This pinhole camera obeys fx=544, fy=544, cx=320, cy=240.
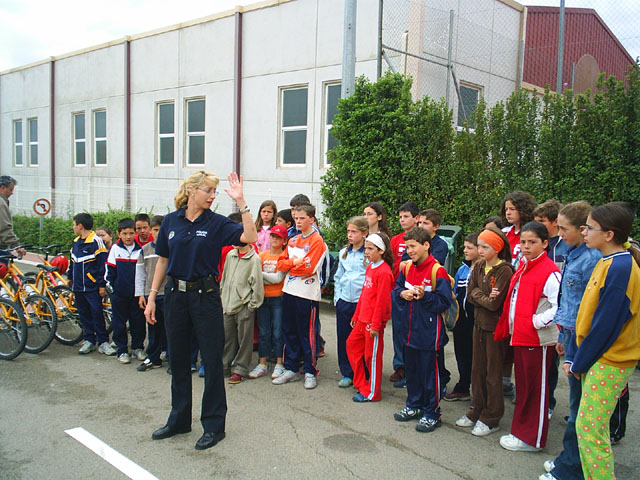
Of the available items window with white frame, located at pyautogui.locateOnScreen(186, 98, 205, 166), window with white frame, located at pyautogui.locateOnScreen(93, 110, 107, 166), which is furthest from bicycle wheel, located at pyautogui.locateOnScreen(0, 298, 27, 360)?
window with white frame, located at pyautogui.locateOnScreen(93, 110, 107, 166)

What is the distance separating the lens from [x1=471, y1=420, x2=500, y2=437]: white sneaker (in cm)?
455

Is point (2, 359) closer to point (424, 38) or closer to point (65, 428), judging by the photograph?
point (65, 428)

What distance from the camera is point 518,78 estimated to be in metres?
13.5

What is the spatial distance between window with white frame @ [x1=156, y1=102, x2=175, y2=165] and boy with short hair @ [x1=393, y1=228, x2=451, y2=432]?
44.2 feet

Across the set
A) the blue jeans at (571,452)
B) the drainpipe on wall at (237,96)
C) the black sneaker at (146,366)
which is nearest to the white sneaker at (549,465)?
the blue jeans at (571,452)

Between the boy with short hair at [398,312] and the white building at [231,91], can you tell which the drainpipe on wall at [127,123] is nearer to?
the white building at [231,91]

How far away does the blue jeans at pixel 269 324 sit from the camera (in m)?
6.16

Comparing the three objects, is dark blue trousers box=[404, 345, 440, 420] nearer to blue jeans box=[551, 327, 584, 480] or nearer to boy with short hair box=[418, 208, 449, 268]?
blue jeans box=[551, 327, 584, 480]

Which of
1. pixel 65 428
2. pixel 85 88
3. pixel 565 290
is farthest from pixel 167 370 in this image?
pixel 85 88

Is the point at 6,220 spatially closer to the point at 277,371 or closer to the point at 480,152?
the point at 277,371

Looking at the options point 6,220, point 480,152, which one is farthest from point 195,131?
point 480,152

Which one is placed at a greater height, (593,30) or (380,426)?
(593,30)

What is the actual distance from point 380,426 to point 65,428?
2701 mm

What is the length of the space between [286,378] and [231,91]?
35.7ft
